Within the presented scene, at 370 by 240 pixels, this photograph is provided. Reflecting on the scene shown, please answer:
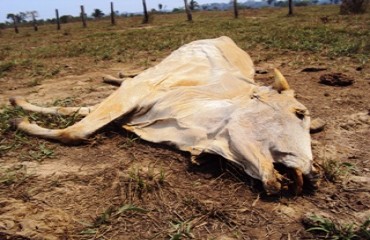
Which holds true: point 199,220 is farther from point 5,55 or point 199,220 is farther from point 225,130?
point 5,55

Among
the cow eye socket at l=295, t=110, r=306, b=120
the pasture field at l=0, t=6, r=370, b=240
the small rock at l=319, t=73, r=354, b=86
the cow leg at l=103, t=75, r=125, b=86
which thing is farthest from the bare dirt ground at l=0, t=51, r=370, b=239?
the cow leg at l=103, t=75, r=125, b=86

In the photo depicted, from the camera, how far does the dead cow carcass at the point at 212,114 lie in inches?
104

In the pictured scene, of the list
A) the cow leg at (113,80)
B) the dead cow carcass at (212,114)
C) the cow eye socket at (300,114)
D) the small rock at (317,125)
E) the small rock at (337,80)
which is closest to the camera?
the dead cow carcass at (212,114)

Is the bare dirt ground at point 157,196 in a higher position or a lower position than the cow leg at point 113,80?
lower

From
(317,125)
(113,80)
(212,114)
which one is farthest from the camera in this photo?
(113,80)

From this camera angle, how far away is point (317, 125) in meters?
3.70

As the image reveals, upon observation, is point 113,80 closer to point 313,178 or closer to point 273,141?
point 273,141

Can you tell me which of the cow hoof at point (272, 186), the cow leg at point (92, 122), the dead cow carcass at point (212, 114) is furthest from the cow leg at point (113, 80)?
the cow hoof at point (272, 186)

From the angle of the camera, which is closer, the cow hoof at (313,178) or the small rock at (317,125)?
the cow hoof at (313,178)

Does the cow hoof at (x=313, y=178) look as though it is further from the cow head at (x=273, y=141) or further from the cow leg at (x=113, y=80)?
the cow leg at (x=113, y=80)

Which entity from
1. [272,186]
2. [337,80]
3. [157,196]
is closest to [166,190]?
[157,196]

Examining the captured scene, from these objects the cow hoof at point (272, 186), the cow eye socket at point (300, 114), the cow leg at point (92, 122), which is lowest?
the cow hoof at point (272, 186)

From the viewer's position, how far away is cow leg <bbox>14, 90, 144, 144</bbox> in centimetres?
353

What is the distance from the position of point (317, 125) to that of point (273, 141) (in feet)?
3.92
